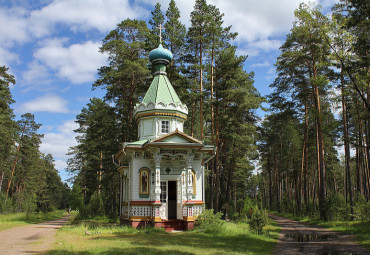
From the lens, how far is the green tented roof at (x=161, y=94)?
1866 centimetres

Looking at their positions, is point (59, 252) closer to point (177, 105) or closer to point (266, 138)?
point (177, 105)

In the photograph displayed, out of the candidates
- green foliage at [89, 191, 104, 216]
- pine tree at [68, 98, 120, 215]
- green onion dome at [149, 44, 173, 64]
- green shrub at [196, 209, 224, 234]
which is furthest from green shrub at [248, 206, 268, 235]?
green foliage at [89, 191, 104, 216]

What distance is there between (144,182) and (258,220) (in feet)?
21.9

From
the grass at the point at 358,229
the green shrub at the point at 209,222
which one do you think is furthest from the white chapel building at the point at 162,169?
the grass at the point at 358,229

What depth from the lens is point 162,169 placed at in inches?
678

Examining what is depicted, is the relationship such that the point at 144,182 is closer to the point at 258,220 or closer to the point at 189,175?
the point at 189,175

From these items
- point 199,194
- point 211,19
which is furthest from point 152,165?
point 211,19

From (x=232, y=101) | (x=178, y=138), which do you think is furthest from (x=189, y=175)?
(x=232, y=101)

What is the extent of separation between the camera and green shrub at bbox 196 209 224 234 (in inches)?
583

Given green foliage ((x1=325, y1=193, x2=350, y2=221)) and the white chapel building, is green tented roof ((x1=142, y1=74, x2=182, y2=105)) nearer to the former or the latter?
the white chapel building

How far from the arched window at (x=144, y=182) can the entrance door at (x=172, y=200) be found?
1.98 m

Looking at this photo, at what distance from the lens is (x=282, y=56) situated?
2286cm

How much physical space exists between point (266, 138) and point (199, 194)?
24864 millimetres

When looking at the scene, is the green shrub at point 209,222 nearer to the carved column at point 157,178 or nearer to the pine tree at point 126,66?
the carved column at point 157,178
